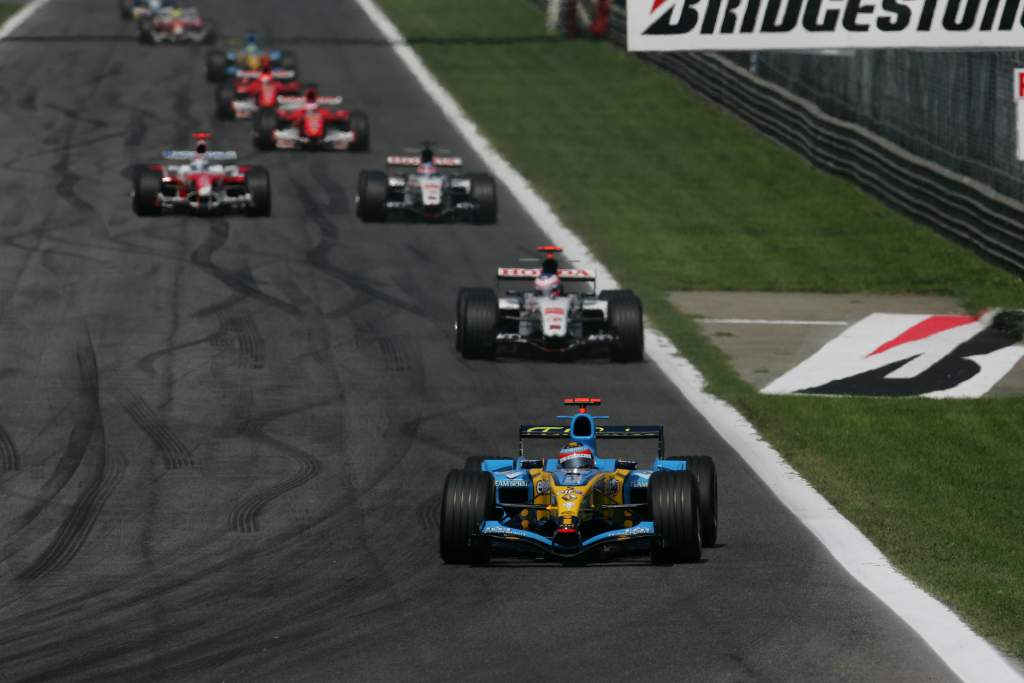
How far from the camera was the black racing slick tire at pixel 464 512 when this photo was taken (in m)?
14.9

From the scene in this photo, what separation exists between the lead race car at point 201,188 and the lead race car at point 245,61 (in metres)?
13.5

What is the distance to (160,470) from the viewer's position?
18078mm

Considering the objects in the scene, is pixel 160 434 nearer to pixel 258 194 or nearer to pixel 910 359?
pixel 910 359

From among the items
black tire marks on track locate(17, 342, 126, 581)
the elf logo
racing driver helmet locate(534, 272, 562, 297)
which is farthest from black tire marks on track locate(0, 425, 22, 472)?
the elf logo

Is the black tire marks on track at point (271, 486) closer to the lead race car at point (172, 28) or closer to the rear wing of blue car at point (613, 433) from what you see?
the rear wing of blue car at point (613, 433)

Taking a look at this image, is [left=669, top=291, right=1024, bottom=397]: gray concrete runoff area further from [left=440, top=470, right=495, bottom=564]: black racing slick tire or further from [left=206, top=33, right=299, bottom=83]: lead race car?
[left=206, top=33, right=299, bottom=83]: lead race car

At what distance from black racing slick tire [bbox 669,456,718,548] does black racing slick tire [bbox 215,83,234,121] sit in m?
29.5

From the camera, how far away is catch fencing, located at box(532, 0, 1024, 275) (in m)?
30.3

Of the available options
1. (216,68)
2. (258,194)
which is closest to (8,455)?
(258,194)

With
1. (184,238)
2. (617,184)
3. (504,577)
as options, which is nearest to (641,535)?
(504,577)

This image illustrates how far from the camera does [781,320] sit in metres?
26.6

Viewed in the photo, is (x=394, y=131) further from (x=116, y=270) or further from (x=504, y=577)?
(x=504, y=577)

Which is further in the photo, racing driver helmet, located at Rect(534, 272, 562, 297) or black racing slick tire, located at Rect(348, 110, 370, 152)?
black racing slick tire, located at Rect(348, 110, 370, 152)

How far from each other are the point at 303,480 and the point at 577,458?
10.8ft
